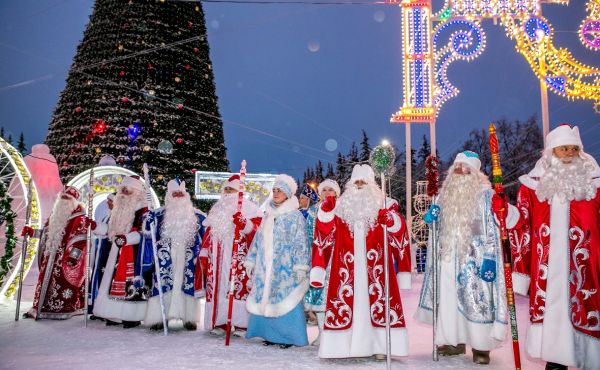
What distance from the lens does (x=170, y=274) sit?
6215mm

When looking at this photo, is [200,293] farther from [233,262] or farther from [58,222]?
[58,222]

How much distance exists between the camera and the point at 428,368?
4.20 m

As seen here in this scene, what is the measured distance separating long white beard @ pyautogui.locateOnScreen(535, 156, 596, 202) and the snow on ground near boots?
154 centimetres

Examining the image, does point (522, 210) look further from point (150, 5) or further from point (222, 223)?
point (150, 5)

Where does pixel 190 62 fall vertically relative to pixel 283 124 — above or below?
below

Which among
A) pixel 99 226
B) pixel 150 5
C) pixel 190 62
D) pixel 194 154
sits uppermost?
pixel 150 5

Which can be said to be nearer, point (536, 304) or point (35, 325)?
point (536, 304)

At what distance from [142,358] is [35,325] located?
2615mm

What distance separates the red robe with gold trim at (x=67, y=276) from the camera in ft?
22.4

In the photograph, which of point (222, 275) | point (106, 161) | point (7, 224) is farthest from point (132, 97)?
point (222, 275)

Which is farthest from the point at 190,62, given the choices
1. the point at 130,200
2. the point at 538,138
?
the point at 538,138

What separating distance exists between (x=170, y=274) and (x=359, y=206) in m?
2.79

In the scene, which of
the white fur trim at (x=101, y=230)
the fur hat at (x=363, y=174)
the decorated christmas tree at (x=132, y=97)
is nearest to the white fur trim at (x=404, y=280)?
the fur hat at (x=363, y=174)

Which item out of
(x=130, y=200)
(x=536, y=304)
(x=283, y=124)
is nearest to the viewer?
(x=536, y=304)
